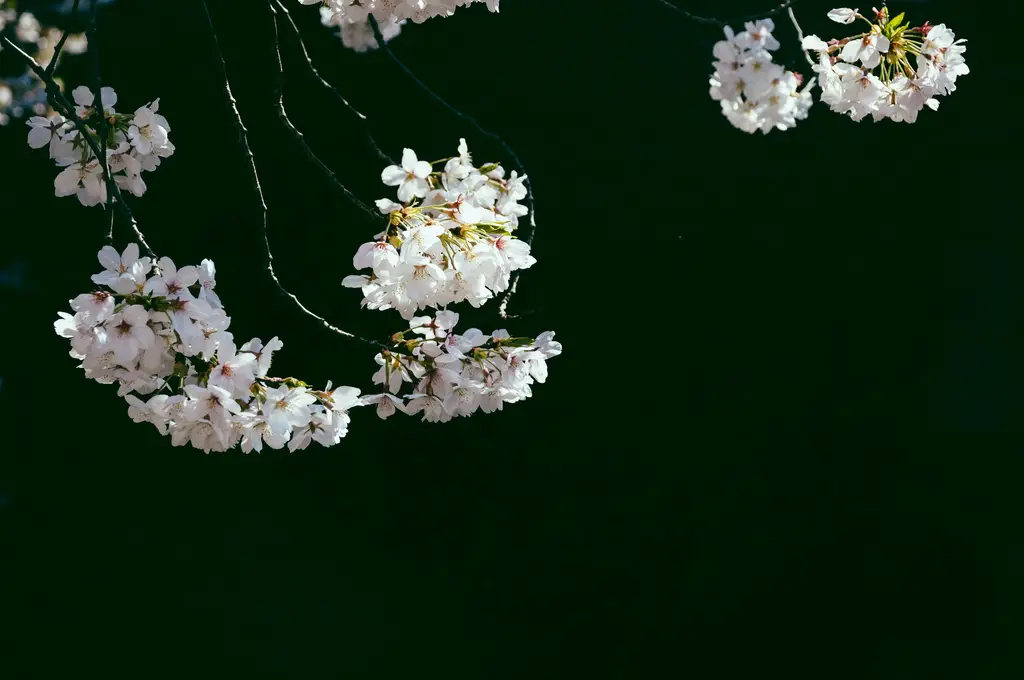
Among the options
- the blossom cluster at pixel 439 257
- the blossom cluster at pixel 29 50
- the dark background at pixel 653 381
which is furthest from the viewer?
the dark background at pixel 653 381

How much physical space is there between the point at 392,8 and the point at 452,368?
46 cm

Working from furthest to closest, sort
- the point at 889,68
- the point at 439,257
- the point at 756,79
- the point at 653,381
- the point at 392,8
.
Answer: the point at 653,381
the point at 756,79
the point at 889,68
the point at 392,8
the point at 439,257

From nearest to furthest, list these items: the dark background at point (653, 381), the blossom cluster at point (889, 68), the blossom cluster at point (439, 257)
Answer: the blossom cluster at point (439, 257), the blossom cluster at point (889, 68), the dark background at point (653, 381)

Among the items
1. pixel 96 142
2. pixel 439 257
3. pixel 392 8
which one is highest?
pixel 392 8

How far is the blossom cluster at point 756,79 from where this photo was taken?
1859mm

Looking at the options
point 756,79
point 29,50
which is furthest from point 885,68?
point 29,50

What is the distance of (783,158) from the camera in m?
2.99

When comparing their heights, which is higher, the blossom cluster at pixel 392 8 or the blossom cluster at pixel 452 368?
the blossom cluster at pixel 392 8

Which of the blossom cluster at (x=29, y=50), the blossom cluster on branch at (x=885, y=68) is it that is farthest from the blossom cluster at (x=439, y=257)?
the blossom cluster at (x=29, y=50)

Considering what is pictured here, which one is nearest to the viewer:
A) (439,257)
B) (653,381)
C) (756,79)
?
(439,257)

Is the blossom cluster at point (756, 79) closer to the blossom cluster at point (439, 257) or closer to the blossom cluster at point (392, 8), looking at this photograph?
the blossom cluster at point (392, 8)

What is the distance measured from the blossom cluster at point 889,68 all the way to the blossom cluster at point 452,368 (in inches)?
25.5

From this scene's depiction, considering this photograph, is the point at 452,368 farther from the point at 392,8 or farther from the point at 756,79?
the point at 756,79

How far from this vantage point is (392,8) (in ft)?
4.09
